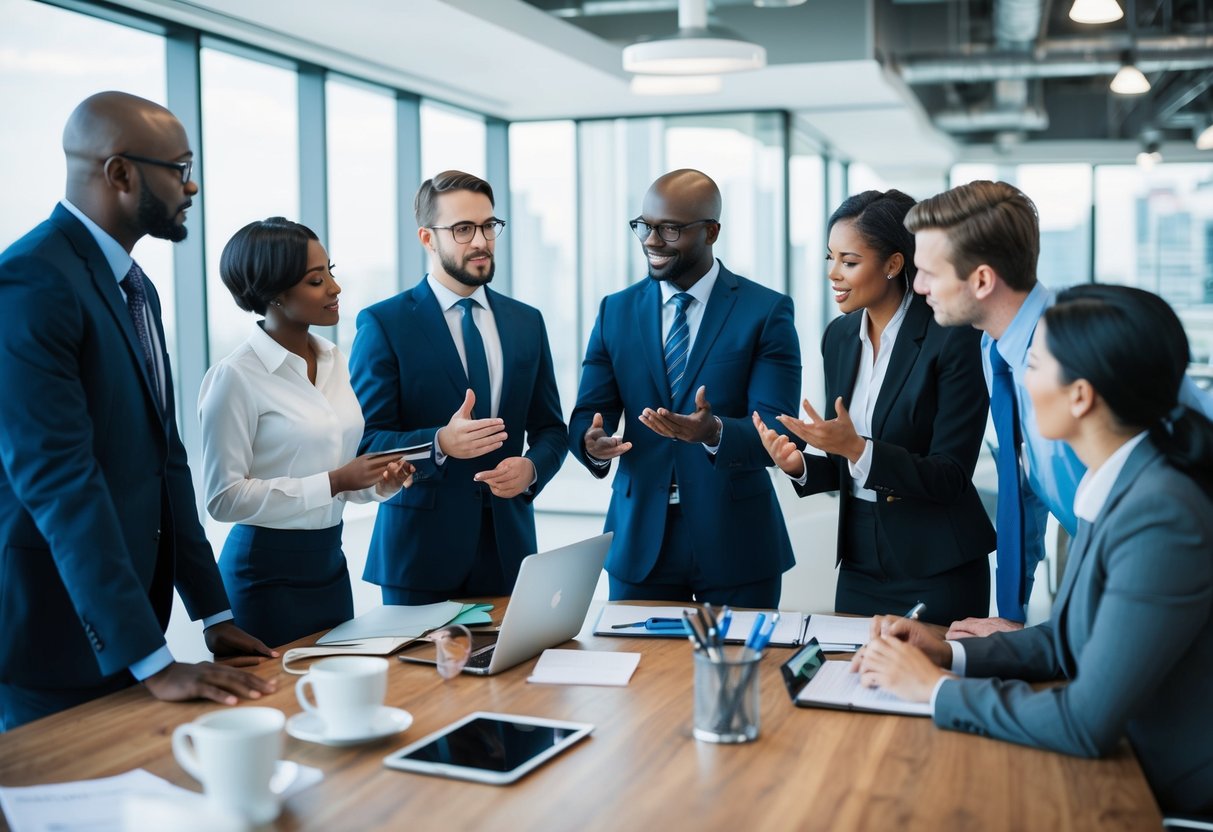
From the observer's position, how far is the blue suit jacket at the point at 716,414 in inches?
125

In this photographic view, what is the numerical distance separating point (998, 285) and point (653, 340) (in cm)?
105

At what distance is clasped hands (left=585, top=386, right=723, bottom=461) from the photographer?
2926 mm

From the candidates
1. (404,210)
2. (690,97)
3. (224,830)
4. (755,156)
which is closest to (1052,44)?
(755,156)

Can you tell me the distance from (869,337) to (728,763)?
5.15 feet

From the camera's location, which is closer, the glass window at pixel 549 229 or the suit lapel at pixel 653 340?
the suit lapel at pixel 653 340

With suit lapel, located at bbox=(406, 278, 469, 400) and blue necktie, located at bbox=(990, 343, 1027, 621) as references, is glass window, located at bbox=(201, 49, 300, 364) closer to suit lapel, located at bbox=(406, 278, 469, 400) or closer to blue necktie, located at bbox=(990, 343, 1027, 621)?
suit lapel, located at bbox=(406, 278, 469, 400)

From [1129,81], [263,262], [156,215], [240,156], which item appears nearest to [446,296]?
[263,262]

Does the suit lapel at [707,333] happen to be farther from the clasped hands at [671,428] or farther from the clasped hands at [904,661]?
the clasped hands at [904,661]

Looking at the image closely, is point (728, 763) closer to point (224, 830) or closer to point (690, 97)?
point (224, 830)

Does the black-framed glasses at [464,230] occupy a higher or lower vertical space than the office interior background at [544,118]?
lower

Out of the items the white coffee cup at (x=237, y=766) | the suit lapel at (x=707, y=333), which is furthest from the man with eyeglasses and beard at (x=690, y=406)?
the white coffee cup at (x=237, y=766)

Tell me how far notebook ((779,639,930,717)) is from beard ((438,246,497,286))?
4.75 ft

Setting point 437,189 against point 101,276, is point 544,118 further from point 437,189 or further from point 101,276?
point 101,276

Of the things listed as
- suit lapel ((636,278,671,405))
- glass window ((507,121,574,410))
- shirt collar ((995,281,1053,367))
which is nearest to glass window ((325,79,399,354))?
glass window ((507,121,574,410))
